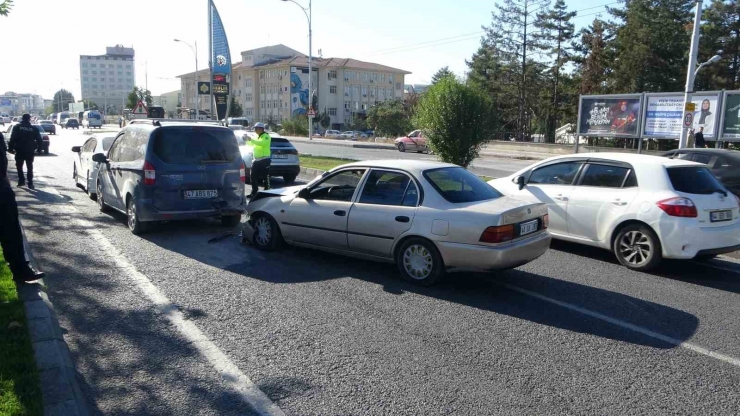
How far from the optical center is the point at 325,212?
745 centimetres

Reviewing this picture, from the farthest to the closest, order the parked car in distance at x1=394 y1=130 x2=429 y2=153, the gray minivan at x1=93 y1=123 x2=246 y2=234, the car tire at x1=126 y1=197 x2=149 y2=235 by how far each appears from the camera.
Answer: the parked car in distance at x1=394 y1=130 x2=429 y2=153 < the car tire at x1=126 y1=197 x2=149 y2=235 < the gray minivan at x1=93 y1=123 x2=246 y2=234

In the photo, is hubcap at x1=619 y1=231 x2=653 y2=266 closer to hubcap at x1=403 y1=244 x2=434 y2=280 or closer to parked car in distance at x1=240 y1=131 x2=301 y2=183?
hubcap at x1=403 y1=244 x2=434 y2=280

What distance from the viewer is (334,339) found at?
16.7 ft

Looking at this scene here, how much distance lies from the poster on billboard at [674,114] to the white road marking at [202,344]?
25072mm

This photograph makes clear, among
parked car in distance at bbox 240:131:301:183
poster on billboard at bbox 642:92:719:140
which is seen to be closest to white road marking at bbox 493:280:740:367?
parked car in distance at bbox 240:131:301:183

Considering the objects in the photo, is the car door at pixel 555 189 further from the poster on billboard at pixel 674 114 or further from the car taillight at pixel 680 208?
the poster on billboard at pixel 674 114

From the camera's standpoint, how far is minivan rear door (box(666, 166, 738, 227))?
7320 millimetres

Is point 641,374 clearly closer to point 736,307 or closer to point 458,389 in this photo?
point 458,389

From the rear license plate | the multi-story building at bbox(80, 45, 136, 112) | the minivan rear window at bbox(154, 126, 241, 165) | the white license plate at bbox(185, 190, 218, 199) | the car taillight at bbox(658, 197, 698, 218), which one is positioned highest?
the multi-story building at bbox(80, 45, 136, 112)

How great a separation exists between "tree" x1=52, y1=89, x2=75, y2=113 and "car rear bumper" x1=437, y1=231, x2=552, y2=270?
17482 centimetres

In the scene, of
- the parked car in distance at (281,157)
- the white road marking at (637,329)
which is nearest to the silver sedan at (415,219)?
the white road marking at (637,329)

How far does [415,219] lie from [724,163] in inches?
296

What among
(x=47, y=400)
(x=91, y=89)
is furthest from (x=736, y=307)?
(x=91, y=89)

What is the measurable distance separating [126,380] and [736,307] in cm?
601
